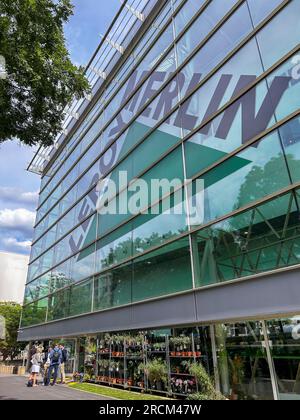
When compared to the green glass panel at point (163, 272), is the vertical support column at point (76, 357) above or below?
below

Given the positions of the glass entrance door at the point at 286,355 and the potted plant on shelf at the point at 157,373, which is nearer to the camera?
the glass entrance door at the point at 286,355

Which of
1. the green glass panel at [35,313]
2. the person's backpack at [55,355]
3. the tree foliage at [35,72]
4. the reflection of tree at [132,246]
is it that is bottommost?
the person's backpack at [55,355]

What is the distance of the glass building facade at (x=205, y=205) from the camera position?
6.68m

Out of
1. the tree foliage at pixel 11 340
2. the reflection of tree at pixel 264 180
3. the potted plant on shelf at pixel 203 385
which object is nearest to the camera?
the reflection of tree at pixel 264 180

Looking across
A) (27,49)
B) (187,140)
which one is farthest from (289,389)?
(27,49)

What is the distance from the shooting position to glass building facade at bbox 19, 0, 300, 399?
6.68 meters

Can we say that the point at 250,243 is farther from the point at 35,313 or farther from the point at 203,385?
the point at 35,313

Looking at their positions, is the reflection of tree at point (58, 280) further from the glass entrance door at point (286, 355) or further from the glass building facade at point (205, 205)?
the glass entrance door at point (286, 355)

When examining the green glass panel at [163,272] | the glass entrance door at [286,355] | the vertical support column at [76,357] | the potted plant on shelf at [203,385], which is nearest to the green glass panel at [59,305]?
the vertical support column at [76,357]

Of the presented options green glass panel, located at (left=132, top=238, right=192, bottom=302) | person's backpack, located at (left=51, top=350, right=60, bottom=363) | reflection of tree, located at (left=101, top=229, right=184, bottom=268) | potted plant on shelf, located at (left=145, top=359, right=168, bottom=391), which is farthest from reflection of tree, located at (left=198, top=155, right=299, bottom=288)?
person's backpack, located at (left=51, top=350, right=60, bottom=363)

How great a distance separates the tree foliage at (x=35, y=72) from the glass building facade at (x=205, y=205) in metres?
4.07

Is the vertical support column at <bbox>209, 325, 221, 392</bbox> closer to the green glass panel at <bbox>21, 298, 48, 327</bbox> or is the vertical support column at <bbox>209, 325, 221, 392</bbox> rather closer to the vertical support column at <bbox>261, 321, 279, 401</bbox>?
the vertical support column at <bbox>261, 321, 279, 401</bbox>

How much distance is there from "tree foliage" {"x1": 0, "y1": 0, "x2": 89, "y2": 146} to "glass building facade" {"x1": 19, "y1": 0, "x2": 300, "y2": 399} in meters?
4.07

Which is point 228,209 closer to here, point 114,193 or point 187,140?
point 187,140
